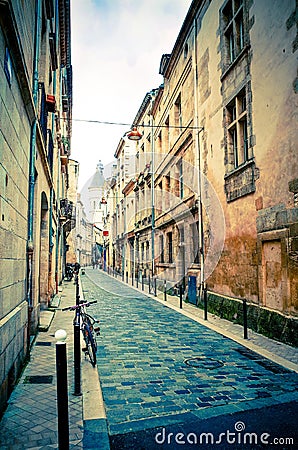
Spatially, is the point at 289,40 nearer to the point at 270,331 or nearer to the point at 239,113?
the point at 239,113

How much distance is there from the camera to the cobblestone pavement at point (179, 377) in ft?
13.8

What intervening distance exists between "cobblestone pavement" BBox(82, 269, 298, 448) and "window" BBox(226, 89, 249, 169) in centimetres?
487

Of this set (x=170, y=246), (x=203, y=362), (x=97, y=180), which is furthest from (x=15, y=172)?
(x=97, y=180)

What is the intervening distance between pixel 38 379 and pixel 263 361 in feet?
11.9

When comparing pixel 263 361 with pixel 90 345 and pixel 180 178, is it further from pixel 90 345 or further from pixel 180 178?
pixel 180 178

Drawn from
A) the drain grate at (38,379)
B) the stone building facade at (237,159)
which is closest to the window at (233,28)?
the stone building facade at (237,159)

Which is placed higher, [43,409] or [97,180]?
[97,180]

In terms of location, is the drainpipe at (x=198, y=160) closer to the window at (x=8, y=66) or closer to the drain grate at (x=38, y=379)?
the drain grate at (x=38, y=379)

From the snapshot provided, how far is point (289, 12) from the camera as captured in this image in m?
7.60

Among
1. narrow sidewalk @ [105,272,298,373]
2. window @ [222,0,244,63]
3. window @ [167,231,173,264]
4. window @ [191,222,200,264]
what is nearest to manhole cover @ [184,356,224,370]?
narrow sidewalk @ [105,272,298,373]

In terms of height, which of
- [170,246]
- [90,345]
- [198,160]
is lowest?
[90,345]

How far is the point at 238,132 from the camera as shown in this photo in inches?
418

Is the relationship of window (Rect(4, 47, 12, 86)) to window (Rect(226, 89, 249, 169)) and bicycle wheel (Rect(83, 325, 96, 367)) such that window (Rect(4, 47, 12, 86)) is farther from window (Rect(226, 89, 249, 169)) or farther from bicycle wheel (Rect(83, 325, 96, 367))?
window (Rect(226, 89, 249, 169))

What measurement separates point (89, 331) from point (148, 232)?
774 inches
